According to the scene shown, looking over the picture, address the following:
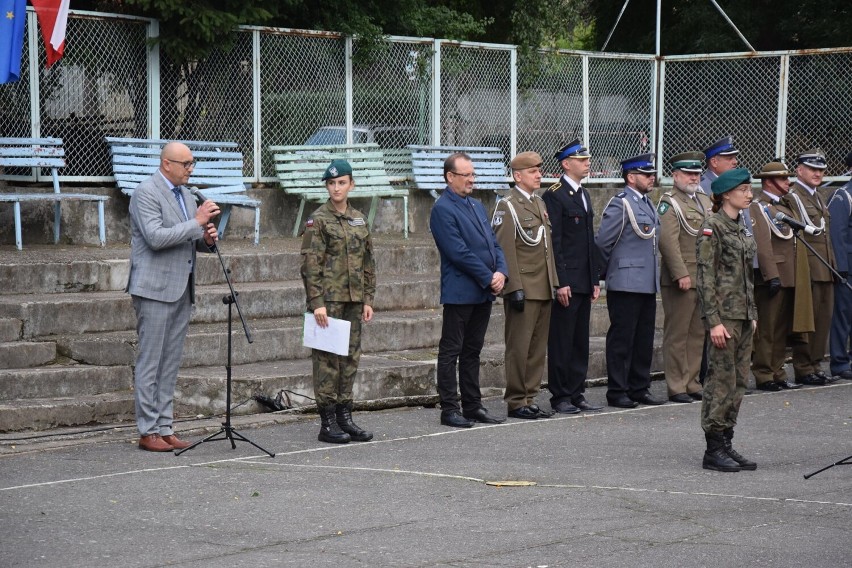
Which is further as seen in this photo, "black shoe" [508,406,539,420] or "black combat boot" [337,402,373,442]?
"black shoe" [508,406,539,420]

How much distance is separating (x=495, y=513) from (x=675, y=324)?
4881 millimetres

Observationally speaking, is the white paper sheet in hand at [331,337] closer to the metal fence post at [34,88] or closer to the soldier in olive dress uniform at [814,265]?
the soldier in olive dress uniform at [814,265]

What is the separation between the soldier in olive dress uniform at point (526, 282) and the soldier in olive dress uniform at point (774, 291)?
257 cm

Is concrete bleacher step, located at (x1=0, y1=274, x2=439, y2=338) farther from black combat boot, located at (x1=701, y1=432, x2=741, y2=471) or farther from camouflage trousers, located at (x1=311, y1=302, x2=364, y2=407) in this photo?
black combat boot, located at (x1=701, y1=432, x2=741, y2=471)

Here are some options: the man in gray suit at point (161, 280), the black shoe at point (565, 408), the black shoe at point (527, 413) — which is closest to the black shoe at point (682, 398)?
the black shoe at point (565, 408)

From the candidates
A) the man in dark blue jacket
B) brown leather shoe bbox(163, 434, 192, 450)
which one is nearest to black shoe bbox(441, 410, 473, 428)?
the man in dark blue jacket

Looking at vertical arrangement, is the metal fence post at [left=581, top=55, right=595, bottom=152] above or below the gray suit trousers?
above

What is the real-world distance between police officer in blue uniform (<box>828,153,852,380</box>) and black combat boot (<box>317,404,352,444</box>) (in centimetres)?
577

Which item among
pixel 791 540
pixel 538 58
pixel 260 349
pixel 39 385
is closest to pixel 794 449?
pixel 791 540

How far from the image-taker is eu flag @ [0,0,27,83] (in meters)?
12.2

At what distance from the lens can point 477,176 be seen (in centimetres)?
1711

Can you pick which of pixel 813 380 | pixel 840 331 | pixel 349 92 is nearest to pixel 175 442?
pixel 813 380

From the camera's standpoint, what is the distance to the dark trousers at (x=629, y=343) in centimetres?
1160

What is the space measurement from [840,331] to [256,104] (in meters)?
6.61
